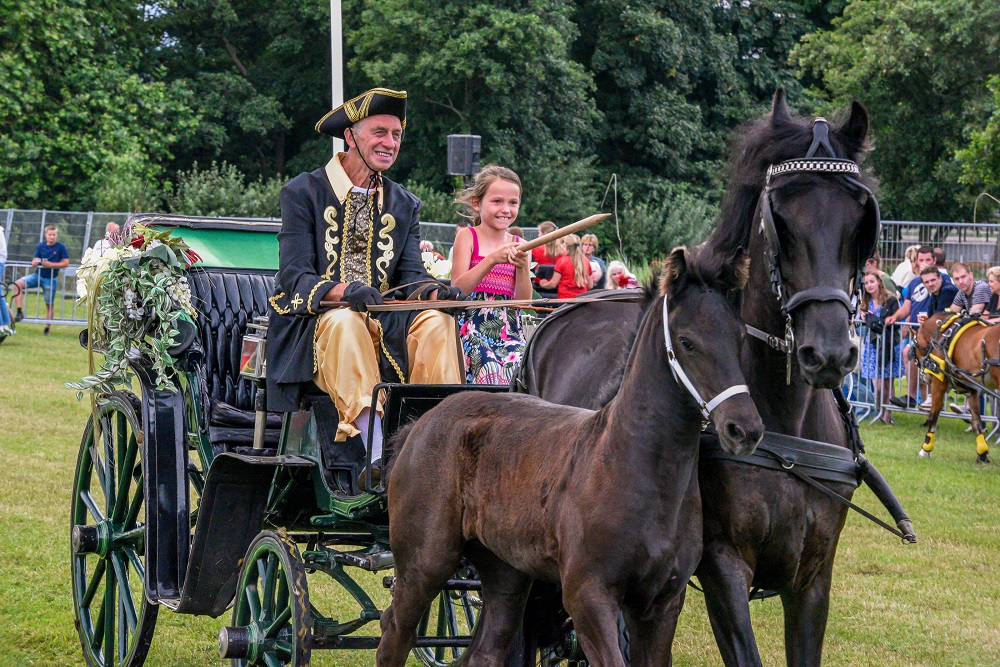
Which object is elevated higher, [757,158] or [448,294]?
[757,158]

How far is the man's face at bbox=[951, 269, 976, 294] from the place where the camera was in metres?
14.1

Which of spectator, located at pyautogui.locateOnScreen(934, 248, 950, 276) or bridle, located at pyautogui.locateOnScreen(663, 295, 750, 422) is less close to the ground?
spectator, located at pyautogui.locateOnScreen(934, 248, 950, 276)

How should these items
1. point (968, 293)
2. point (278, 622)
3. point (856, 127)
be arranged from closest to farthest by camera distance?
1. point (856, 127)
2. point (278, 622)
3. point (968, 293)

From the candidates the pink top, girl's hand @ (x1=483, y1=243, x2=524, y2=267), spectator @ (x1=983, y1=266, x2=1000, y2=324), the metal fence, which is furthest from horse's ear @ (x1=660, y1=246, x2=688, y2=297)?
the metal fence

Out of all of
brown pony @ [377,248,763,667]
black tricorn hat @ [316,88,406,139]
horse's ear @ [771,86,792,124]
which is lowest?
brown pony @ [377,248,763,667]

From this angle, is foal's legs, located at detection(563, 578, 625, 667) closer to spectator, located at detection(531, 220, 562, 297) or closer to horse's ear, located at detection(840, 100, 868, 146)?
horse's ear, located at detection(840, 100, 868, 146)

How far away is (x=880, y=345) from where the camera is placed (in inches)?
584

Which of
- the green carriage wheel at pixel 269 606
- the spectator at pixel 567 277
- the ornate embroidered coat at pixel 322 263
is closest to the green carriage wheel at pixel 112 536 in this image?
the green carriage wheel at pixel 269 606

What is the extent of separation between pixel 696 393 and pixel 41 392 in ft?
40.4

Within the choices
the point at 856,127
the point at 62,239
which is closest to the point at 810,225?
the point at 856,127

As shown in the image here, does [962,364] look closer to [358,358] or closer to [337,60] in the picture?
[337,60]

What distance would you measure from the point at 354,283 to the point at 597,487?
1643 mm

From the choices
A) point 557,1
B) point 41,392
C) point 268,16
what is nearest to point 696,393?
point 41,392

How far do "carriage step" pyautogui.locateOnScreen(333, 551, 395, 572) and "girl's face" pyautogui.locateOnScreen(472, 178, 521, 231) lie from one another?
5.57 feet
